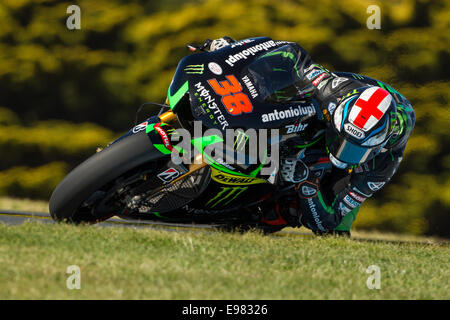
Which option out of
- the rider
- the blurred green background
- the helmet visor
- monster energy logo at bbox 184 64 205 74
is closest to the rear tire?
monster energy logo at bbox 184 64 205 74

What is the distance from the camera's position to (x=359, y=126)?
4316 mm

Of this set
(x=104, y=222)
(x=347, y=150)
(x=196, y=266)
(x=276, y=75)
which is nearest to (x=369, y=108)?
(x=347, y=150)

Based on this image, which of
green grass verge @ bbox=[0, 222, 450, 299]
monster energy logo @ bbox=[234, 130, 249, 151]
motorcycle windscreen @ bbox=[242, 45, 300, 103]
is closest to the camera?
green grass verge @ bbox=[0, 222, 450, 299]

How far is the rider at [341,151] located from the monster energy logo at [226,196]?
1.11 feet

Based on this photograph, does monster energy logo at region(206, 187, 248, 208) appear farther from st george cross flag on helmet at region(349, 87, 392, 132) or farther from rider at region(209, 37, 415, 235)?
st george cross flag on helmet at region(349, 87, 392, 132)

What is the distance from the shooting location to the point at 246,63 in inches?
167

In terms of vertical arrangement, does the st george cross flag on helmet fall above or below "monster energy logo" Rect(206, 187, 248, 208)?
above

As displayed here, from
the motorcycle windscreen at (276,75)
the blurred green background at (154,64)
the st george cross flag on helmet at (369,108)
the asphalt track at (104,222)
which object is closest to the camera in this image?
the motorcycle windscreen at (276,75)

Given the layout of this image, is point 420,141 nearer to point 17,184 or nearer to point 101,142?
point 101,142

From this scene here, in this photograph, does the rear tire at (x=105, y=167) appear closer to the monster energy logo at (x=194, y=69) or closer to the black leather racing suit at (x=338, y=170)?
the monster energy logo at (x=194, y=69)

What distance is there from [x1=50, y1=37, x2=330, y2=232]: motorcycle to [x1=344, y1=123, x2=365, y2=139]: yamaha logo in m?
0.22

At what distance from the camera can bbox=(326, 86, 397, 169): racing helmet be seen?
433 centimetres

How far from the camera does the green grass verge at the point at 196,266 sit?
9.98ft

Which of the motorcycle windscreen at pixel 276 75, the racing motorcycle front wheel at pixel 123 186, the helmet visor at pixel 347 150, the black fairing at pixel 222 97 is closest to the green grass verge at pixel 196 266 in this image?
the racing motorcycle front wheel at pixel 123 186
